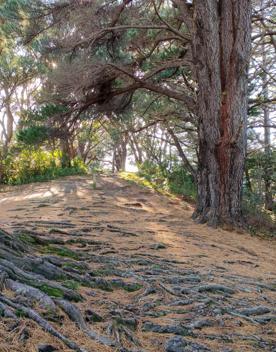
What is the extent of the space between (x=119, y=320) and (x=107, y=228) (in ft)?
11.0

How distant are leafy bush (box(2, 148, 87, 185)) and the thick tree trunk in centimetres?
706

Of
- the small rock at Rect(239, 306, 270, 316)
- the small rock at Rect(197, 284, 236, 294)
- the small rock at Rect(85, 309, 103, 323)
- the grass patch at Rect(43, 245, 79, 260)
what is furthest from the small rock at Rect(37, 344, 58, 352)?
the grass patch at Rect(43, 245, 79, 260)

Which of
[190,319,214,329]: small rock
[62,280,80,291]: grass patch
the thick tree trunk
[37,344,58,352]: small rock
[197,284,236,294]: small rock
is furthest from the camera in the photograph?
the thick tree trunk

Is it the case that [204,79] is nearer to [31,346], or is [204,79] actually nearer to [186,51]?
[186,51]

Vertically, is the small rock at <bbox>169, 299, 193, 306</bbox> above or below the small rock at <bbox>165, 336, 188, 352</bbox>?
above

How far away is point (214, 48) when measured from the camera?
24.8 feet

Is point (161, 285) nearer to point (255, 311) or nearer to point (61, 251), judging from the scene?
point (255, 311)

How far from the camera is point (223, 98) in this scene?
7641 millimetres

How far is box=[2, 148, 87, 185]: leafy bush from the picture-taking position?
13688 mm

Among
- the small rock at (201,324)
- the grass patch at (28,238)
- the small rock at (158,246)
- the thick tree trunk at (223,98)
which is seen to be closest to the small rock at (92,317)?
the small rock at (201,324)

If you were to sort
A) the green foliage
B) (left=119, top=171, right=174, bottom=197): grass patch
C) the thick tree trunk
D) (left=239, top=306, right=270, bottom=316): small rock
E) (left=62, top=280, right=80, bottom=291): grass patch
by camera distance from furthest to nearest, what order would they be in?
(left=119, top=171, right=174, bottom=197): grass patch, the green foliage, the thick tree trunk, (left=239, top=306, right=270, bottom=316): small rock, (left=62, top=280, right=80, bottom=291): grass patch

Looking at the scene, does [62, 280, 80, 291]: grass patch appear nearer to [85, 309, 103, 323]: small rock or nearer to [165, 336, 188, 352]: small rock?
[85, 309, 103, 323]: small rock

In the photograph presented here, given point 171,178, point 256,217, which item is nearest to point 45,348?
point 256,217

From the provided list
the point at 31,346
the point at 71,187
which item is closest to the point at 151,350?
the point at 31,346
